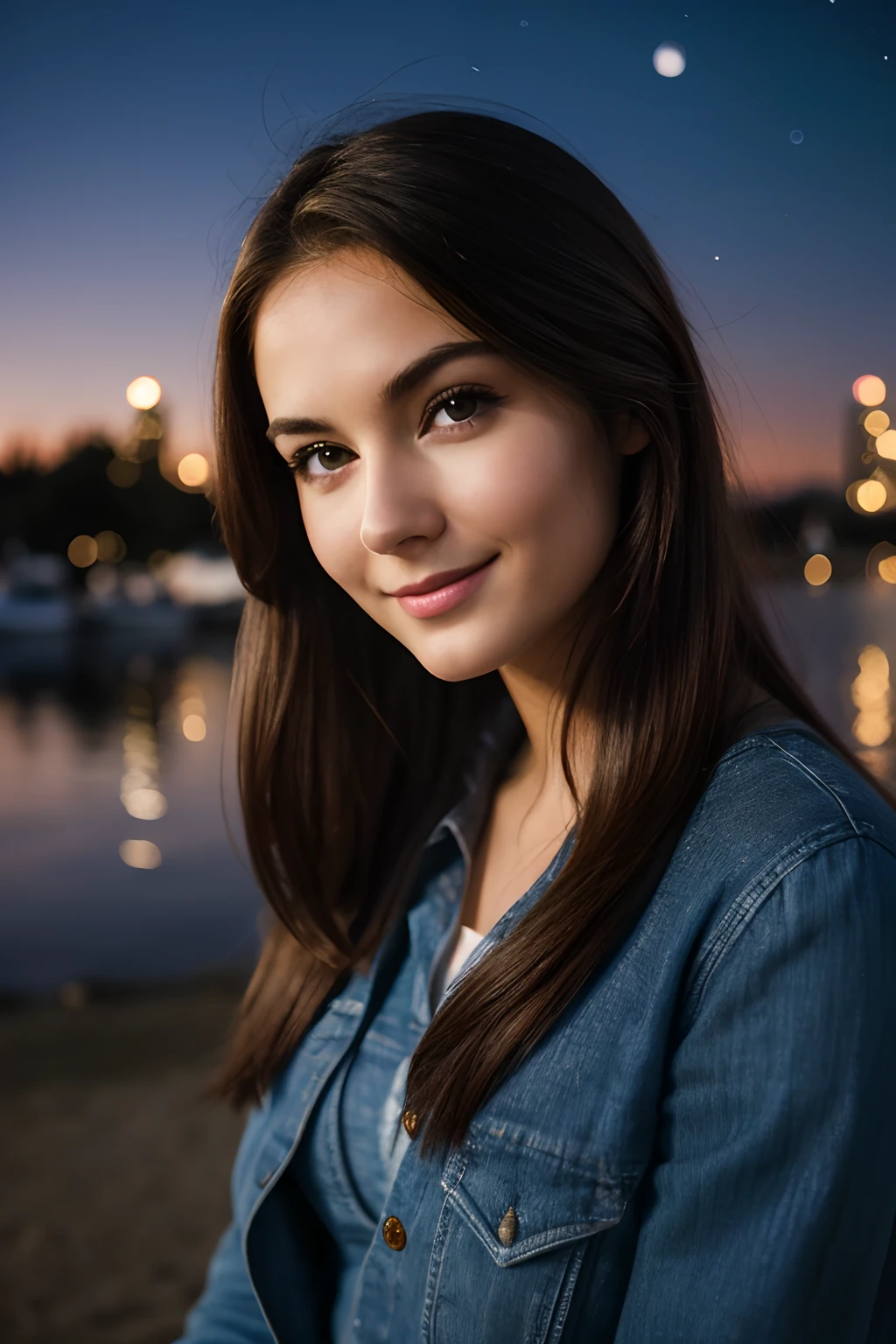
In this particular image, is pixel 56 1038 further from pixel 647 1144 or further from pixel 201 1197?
pixel 647 1144

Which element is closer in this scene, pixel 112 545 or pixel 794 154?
pixel 794 154

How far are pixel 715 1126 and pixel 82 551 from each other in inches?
143

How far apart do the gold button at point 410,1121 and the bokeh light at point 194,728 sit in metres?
4.17

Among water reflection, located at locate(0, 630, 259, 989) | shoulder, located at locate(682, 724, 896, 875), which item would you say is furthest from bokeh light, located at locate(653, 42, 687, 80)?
water reflection, located at locate(0, 630, 259, 989)

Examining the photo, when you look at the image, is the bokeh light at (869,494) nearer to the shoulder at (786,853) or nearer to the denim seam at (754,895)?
the shoulder at (786,853)

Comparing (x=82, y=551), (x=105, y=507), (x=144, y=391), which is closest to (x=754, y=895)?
(x=144, y=391)

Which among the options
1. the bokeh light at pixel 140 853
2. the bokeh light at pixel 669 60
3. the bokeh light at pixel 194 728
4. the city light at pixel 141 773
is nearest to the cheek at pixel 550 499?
the bokeh light at pixel 669 60

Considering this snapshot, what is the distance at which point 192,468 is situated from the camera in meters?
2.63

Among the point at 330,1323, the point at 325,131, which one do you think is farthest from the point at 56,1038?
the point at 325,131

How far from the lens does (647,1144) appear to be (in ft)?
2.31

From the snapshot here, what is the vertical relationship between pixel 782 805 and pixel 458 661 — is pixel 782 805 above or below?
below

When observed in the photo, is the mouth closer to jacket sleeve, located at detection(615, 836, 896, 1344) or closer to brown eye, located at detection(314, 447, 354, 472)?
brown eye, located at detection(314, 447, 354, 472)

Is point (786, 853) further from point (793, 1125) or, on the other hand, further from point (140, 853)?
point (140, 853)

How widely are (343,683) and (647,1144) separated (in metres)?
Answer: 0.64
